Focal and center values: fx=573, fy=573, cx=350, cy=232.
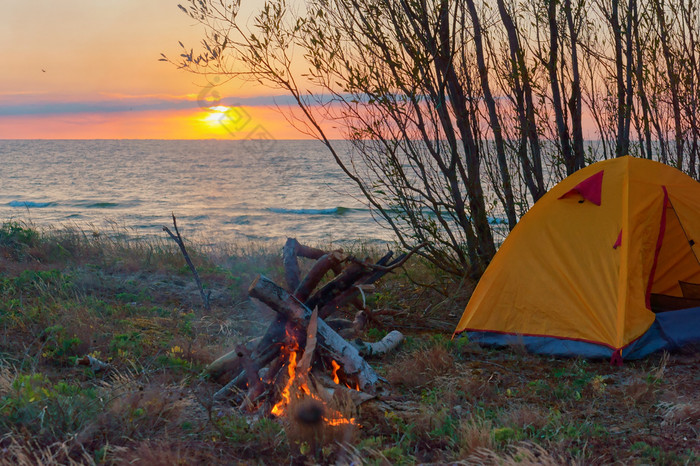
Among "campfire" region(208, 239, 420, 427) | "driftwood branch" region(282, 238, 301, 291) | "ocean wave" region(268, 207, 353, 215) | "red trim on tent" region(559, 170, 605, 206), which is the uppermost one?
"red trim on tent" region(559, 170, 605, 206)

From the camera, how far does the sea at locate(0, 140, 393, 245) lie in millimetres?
26656

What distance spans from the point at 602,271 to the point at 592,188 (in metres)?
0.96

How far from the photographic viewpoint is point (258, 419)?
3908 mm

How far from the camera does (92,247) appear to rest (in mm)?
10719

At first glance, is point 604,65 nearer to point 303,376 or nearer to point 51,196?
point 303,376

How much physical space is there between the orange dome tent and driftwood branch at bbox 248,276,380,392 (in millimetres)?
2018

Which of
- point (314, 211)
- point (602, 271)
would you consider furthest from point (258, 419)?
point (314, 211)

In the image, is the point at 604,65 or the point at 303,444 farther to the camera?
the point at 604,65

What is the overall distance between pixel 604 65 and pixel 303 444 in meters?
7.53

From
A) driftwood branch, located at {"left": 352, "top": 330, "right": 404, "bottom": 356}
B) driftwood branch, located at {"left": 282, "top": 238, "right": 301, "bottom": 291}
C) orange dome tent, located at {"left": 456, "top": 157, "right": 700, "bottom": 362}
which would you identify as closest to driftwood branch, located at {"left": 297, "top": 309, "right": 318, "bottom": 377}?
driftwood branch, located at {"left": 352, "top": 330, "right": 404, "bottom": 356}

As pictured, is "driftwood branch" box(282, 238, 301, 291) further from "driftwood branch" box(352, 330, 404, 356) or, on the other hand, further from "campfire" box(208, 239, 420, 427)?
"driftwood branch" box(352, 330, 404, 356)

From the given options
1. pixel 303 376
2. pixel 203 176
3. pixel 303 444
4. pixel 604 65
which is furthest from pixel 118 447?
pixel 203 176

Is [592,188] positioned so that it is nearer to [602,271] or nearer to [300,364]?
[602,271]

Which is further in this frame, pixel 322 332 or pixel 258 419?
pixel 322 332
